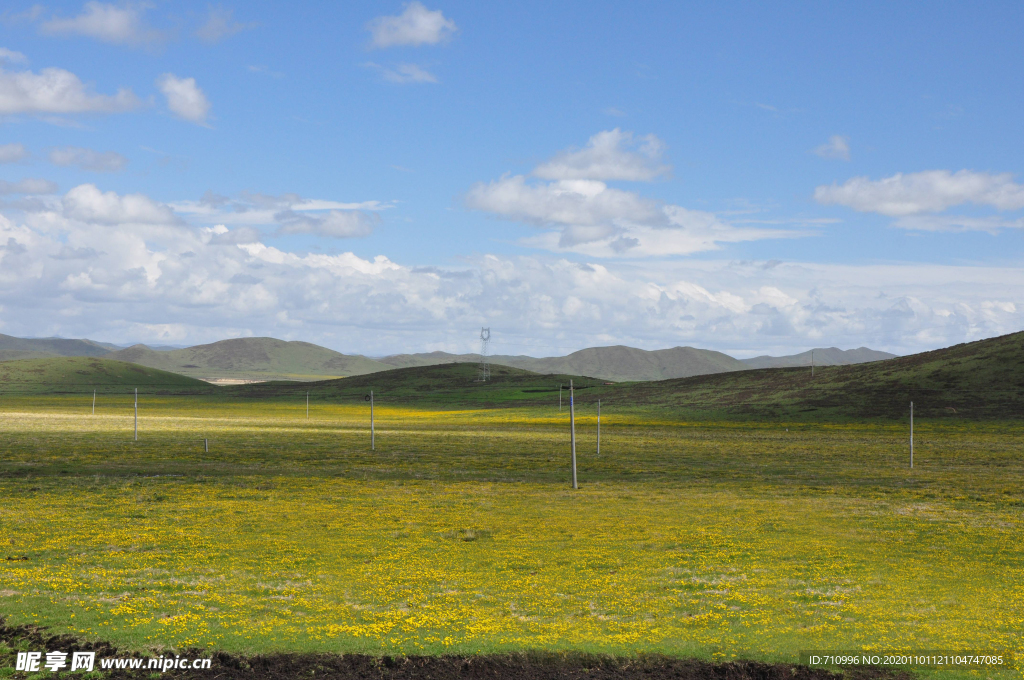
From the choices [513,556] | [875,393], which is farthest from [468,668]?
[875,393]

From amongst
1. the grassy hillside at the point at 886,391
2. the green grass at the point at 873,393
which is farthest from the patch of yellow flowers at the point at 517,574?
the grassy hillside at the point at 886,391

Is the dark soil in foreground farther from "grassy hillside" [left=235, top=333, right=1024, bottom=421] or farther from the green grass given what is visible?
"grassy hillside" [left=235, top=333, right=1024, bottom=421]

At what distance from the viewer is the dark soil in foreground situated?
16031mm

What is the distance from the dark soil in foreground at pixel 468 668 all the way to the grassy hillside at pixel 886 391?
13818 cm

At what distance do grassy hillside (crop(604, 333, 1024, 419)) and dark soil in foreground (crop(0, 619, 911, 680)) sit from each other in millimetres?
138176

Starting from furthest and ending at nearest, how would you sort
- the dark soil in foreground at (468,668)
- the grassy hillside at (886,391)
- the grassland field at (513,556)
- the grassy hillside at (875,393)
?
the grassy hillside at (875,393), the grassy hillside at (886,391), the grassland field at (513,556), the dark soil in foreground at (468,668)

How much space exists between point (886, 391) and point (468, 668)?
162 m

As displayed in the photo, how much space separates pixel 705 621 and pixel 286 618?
1011cm

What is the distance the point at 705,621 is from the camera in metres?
19.2

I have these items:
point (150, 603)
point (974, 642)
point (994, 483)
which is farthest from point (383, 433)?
point (974, 642)

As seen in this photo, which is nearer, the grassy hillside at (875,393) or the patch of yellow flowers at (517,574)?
the patch of yellow flowers at (517,574)

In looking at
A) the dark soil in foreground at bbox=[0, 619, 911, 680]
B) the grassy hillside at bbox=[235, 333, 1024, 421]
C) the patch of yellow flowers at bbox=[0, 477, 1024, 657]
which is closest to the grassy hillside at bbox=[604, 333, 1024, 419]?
the grassy hillside at bbox=[235, 333, 1024, 421]

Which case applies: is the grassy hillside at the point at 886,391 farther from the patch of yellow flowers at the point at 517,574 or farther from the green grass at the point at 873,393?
the patch of yellow flowers at the point at 517,574

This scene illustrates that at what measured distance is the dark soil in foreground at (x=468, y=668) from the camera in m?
16.0
